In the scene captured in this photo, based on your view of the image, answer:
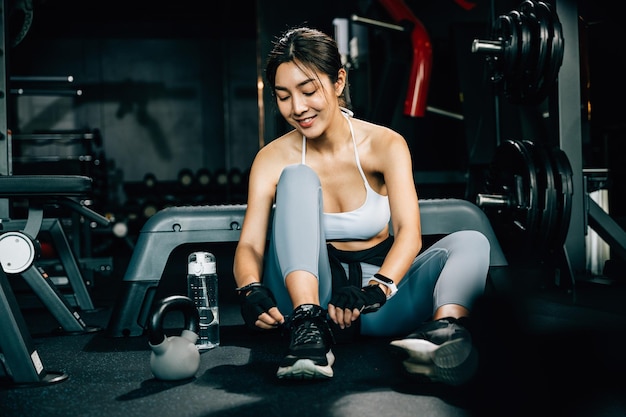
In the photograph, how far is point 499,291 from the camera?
77.2 inches

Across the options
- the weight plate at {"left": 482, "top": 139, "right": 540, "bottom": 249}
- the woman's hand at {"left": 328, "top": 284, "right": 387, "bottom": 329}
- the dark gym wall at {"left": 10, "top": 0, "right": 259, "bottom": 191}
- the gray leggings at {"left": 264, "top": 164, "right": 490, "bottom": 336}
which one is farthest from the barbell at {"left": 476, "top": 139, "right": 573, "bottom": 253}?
the dark gym wall at {"left": 10, "top": 0, "right": 259, "bottom": 191}

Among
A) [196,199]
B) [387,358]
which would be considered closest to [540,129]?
[387,358]

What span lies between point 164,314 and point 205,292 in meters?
0.63

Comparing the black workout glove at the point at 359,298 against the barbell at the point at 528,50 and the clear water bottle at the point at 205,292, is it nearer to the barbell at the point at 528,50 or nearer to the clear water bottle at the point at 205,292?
the clear water bottle at the point at 205,292

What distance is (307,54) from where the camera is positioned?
1.50m

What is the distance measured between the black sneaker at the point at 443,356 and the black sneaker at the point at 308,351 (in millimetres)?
162

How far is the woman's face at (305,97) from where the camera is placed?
1492mm

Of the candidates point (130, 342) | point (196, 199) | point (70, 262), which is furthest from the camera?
point (196, 199)

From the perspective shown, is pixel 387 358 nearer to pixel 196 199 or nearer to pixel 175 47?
pixel 196 199

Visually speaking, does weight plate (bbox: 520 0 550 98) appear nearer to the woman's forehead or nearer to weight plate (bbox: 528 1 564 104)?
weight plate (bbox: 528 1 564 104)

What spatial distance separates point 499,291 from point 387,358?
59 cm

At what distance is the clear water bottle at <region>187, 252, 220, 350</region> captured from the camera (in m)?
1.80

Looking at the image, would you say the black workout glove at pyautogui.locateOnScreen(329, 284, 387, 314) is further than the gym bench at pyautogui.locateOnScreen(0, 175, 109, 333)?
No

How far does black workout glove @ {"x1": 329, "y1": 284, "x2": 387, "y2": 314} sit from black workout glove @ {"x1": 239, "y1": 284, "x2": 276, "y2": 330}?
0.16 meters
